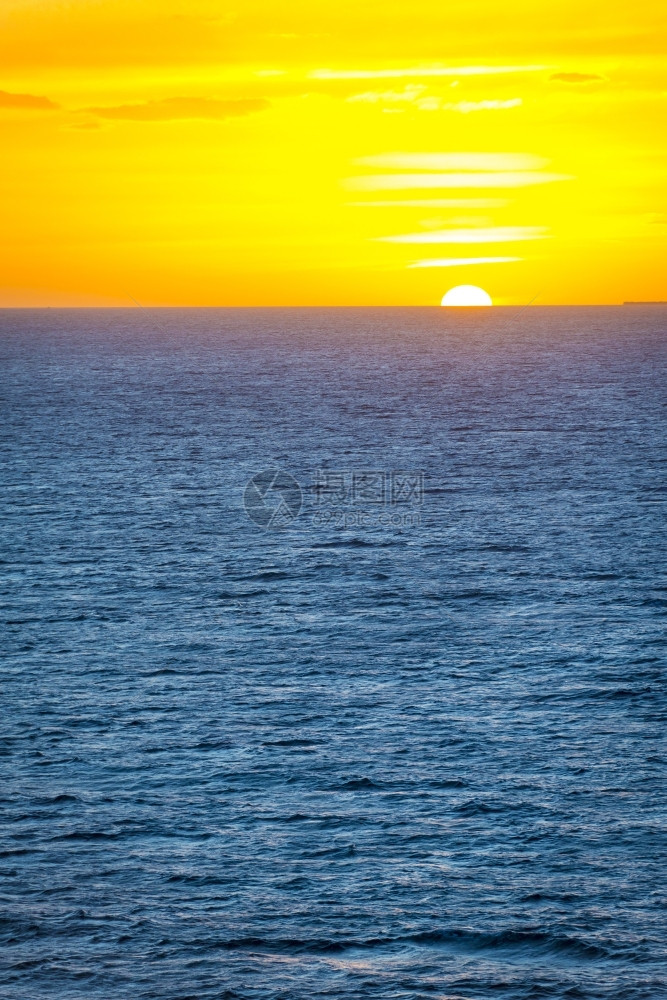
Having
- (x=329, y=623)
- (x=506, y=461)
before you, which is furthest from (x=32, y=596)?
(x=506, y=461)

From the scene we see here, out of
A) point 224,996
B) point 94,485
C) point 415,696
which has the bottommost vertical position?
point 224,996

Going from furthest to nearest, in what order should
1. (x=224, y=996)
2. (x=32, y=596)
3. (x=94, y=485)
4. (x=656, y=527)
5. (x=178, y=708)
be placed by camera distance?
1. (x=94, y=485)
2. (x=656, y=527)
3. (x=32, y=596)
4. (x=178, y=708)
5. (x=224, y=996)

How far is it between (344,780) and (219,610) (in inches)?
1124

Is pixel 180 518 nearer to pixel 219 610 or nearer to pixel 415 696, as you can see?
pixel 219 610

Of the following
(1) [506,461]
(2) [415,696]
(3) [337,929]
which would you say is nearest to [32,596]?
(2) [415,696]

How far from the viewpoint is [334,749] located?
203 ft

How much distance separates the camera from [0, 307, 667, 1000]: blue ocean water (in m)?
45.7

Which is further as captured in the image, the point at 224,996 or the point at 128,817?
the point at 128,817

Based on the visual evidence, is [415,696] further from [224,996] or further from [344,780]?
[224,996]

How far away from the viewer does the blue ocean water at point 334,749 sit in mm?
45719

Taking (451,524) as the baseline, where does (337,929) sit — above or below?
below

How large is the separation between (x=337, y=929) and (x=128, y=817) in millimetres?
12745

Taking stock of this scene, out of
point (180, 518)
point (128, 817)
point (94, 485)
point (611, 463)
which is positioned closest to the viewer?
point (128, 817)

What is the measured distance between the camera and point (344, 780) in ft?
192
